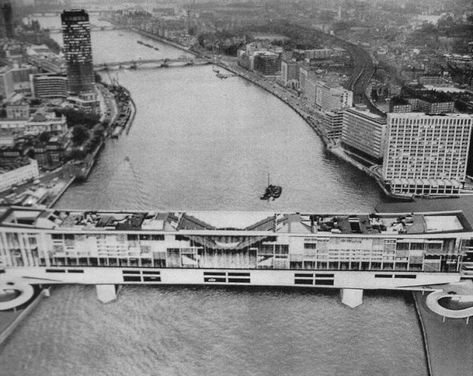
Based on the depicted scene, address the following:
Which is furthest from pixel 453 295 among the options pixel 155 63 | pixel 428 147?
pixel 155 63

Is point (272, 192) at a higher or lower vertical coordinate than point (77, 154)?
lower

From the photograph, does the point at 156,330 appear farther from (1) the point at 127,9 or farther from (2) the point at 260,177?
(1) the point at 127,9

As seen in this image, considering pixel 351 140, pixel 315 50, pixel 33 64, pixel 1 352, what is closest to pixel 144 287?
pixel 1 352

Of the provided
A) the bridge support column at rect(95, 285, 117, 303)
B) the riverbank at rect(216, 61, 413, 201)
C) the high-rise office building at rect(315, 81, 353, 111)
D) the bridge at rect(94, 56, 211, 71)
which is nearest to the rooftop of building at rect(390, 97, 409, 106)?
the high-rise office building at rect(315, 81, 353, 111)

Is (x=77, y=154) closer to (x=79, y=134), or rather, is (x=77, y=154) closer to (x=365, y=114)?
(x=79, y=134)

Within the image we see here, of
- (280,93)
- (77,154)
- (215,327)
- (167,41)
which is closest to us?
(215,327)
